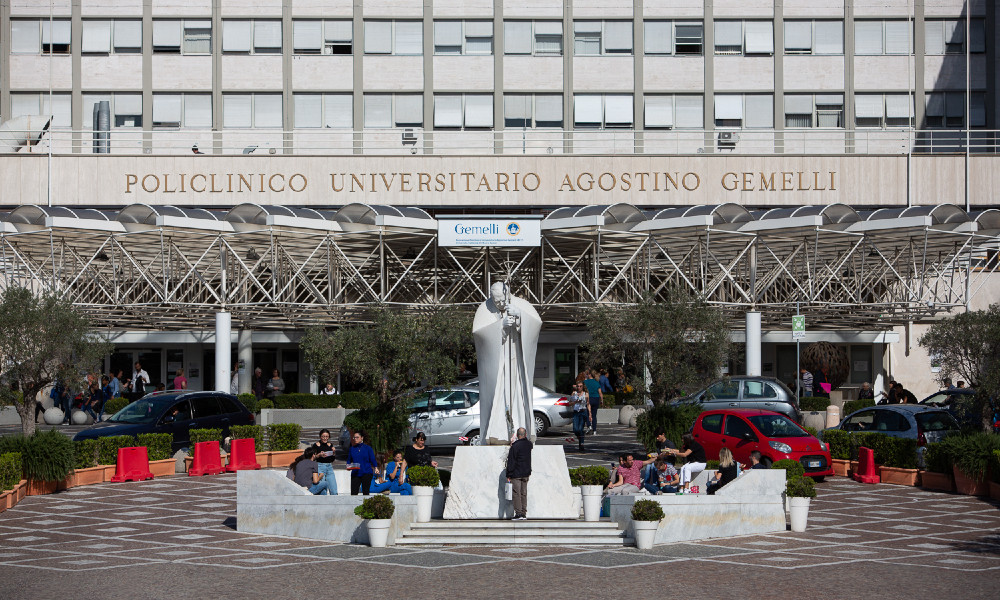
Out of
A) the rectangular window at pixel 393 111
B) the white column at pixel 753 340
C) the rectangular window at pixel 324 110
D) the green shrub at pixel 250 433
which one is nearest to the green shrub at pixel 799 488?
the green shrub at pixel 250 433

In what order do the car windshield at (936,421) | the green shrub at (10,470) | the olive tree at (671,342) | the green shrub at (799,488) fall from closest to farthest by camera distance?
1. the green shrub at (799,488)
2. the green shrub at (10,470)
3. the car windshield at (936,421)
4. the olive tree at (671,342)

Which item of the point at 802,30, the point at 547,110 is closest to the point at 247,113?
the point at 547,110

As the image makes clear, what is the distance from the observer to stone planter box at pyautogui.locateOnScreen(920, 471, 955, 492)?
1986 cm

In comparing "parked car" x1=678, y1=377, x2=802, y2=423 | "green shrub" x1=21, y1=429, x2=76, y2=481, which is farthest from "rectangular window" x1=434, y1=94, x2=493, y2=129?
"green shrub" x1=21, y1=429, x2=76, y2=481

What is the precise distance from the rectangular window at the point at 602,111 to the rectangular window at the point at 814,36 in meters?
7.05

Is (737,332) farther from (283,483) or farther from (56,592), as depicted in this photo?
(56,592)

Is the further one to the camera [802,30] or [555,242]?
[802,30]

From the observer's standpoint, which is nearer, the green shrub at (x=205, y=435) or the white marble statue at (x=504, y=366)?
the white marble statue at (x=504, y=366)

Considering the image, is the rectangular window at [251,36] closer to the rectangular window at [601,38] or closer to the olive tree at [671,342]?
the rectangular window at [601,38]

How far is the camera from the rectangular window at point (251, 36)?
4734 centimetres

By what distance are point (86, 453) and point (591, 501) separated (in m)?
10.2

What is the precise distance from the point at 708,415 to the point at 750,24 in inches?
1156

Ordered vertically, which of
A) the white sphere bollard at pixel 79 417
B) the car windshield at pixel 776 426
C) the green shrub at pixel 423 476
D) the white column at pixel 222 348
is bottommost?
the white sphere bollard at pixel 79 417

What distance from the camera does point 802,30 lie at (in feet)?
156
